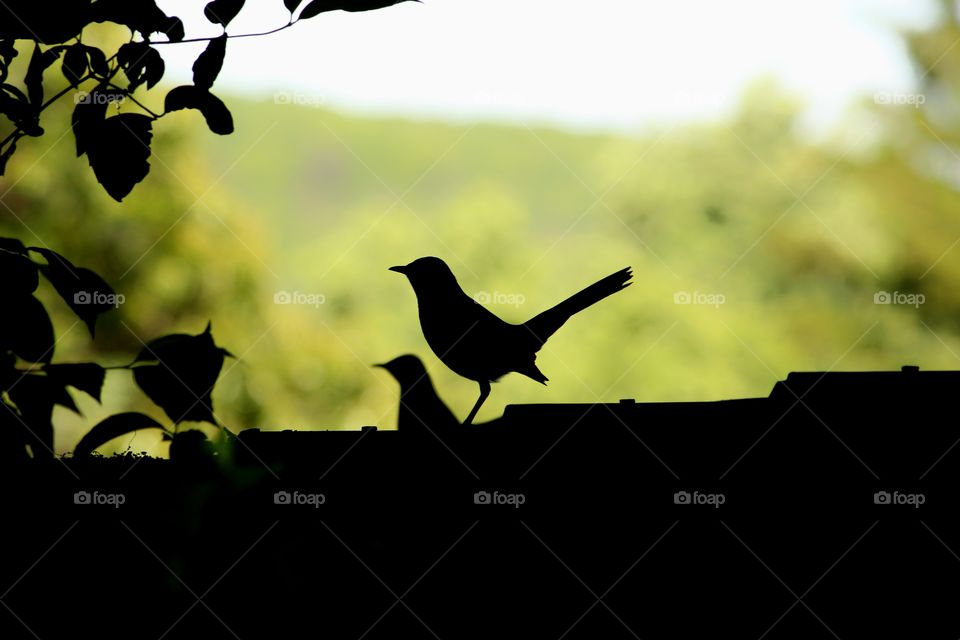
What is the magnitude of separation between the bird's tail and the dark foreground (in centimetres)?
68

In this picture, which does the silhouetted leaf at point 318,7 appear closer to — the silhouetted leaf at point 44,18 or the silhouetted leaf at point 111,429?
the silhouetted leaf at point 44,18

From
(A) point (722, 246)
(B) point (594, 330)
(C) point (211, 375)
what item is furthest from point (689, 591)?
(A) point (722, 246)

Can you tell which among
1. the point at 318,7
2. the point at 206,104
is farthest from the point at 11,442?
the point at 318,7

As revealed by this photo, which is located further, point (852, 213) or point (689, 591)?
point (852, 213)

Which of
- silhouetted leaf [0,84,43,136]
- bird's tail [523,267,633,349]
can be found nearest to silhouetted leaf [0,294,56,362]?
silhouetted leaf [0,84,43,136]

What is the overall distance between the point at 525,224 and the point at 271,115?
20.0 meters

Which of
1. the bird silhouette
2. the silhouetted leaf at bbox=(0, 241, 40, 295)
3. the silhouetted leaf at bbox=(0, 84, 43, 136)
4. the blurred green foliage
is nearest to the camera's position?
the silhouetted leaf at bbox=(0, 241, 40, 295)

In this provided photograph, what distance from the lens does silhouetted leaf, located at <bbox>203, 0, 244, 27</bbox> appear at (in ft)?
3.61

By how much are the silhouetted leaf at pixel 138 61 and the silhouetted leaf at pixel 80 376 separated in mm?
380

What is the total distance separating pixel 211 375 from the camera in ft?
3.73

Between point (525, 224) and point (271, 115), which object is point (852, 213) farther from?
point (271, 115)

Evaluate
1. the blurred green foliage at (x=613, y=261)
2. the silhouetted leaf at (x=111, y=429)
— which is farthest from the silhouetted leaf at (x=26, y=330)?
the blurred green foliage at (x=613, y=261)

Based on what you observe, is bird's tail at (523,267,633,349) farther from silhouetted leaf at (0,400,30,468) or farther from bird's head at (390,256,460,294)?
silhouetted leaf at (0,400,30,468)

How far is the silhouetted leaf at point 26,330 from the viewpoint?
3.46ft
